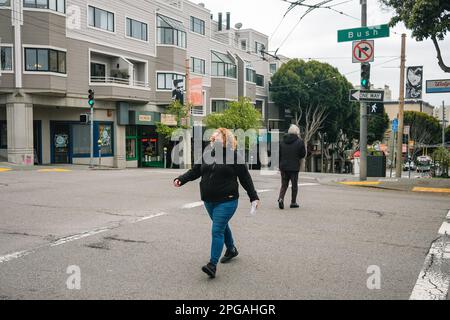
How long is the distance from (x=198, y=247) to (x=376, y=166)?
15.3 metres

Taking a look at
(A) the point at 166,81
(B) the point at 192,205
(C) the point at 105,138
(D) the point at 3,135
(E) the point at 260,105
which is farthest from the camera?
(E) the point at 260,105

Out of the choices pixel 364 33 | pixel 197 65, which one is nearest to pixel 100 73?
pixel 197 65

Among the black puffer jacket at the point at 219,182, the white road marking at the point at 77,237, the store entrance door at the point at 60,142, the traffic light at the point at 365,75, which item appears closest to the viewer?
the black puffer jacket at the point at 219,182

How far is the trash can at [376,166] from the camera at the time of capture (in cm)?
2011

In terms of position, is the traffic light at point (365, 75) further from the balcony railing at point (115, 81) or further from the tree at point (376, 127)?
the tree at point (376, 127)

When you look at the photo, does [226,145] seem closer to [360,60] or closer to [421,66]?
[360,60]

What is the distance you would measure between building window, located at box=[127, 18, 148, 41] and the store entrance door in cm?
846

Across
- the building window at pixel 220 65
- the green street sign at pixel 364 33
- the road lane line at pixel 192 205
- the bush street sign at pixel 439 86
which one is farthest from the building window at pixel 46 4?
the bush street sign at pixel 439 86

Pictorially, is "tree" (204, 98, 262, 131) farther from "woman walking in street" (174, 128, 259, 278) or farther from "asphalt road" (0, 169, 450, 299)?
"woman walking in street" (174, 128, 259, 278)

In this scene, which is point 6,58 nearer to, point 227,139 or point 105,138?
point 105,138

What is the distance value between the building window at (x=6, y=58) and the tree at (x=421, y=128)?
161 feet

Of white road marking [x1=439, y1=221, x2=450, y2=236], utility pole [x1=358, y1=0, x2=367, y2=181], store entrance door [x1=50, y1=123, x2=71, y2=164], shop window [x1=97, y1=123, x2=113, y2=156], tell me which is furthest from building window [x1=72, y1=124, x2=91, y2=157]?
white road marking [x1=439, y1=221, x2=450, y2=236]

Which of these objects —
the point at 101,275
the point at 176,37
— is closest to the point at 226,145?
the point at 101,275

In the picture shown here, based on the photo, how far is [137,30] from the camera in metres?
34.3
